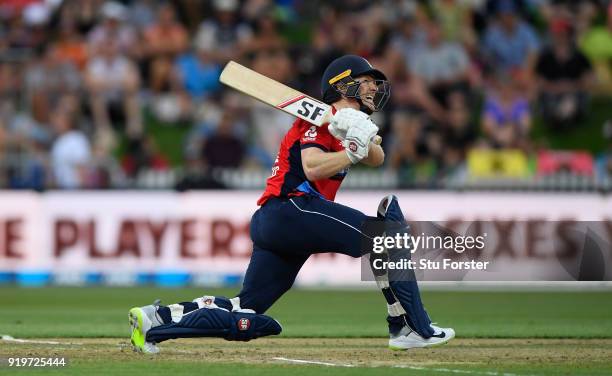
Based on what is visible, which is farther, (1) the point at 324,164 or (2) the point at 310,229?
(2) the point at 310,229

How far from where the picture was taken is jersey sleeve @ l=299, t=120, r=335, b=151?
8508 mm

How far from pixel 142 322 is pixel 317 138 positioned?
1.65 meters

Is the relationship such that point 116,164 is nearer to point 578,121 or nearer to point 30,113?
point 30,113

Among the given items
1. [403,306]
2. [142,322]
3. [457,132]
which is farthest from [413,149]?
[142,322]

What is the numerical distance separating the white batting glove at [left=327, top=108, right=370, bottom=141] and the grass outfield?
150cm

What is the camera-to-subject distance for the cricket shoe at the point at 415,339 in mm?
8844

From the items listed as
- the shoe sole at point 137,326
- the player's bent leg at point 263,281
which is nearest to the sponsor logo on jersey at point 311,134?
the player's bent leg at point 263,281

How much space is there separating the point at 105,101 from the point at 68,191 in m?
2.57

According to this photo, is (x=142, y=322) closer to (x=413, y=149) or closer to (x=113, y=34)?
(x=413, y=149)

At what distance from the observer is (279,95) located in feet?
29.3

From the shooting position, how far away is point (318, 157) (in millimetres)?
8383

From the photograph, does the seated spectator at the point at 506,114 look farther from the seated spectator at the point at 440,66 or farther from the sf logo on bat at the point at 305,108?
the sf logo on bat at the point at 305,108

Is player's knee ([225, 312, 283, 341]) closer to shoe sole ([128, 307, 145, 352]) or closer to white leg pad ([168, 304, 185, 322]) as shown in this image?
white leg pad ([168, 304, 185, 322])

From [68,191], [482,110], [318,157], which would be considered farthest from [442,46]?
[318,157]
